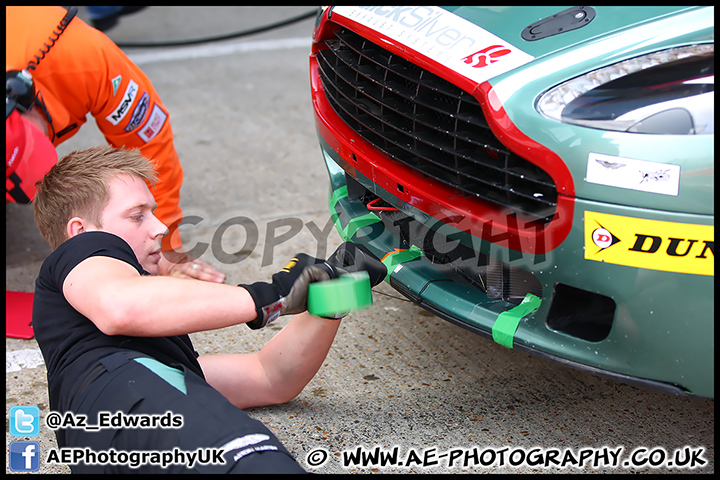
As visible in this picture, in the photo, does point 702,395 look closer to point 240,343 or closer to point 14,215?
point 240,343

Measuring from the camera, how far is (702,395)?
1.67 metres

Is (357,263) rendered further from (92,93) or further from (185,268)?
(92,93)

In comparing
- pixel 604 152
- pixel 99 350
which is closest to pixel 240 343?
pixel 99 350

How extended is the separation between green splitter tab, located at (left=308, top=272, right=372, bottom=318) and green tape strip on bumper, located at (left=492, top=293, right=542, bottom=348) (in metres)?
0.35

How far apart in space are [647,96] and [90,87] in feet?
7.21

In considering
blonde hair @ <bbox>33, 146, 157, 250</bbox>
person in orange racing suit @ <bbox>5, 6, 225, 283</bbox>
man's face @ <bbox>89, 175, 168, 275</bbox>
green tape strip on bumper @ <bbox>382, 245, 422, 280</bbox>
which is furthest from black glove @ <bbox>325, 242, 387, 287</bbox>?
person in orange racing suit @ <bbox>5, 6, 225, 283</bbox>

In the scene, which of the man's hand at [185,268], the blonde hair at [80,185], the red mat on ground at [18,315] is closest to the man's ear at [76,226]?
the blonde hair at [80,185]

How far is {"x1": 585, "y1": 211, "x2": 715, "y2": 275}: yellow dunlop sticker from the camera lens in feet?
5.16

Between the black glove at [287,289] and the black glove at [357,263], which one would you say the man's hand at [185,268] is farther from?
the black glove at [287,289]

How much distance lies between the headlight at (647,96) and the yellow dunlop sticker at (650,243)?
0.21 metres

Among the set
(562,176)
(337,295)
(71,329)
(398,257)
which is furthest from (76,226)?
(562,176)

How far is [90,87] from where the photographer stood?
291 cm

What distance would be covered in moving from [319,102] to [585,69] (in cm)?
105

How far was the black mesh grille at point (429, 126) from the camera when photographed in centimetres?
177
